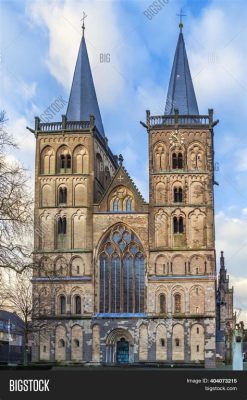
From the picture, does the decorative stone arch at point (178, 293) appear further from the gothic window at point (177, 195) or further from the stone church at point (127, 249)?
the gothic window at point (177, 195)

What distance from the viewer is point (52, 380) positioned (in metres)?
19.5

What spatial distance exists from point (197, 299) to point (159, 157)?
13020 mm

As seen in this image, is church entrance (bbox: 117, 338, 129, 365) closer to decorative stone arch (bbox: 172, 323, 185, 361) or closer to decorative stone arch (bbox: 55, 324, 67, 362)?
decorative stone arch (bbox: 172, 323, 185, 361)

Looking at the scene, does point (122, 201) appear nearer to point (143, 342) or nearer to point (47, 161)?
point (47, 161)

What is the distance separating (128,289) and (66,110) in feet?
59.9

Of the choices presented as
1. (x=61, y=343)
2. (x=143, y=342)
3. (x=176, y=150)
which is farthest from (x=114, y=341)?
(x=176, y=150)

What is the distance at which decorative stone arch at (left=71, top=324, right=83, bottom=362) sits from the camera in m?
62.3

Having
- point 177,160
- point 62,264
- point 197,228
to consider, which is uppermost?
point 177,160

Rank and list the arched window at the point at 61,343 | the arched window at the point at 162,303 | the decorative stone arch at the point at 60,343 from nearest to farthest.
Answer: the arched window at the point at 162,303 < the decorative stone arch at the point at 60,343 < the arched window at the point at 61,343

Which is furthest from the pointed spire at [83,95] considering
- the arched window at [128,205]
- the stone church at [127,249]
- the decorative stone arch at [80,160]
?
the arched window at [128,205]

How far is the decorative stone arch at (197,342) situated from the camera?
6084 centimetres

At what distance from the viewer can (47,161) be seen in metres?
66.4

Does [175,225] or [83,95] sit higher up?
[83,95]

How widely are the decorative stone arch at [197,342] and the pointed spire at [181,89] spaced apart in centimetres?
1951
